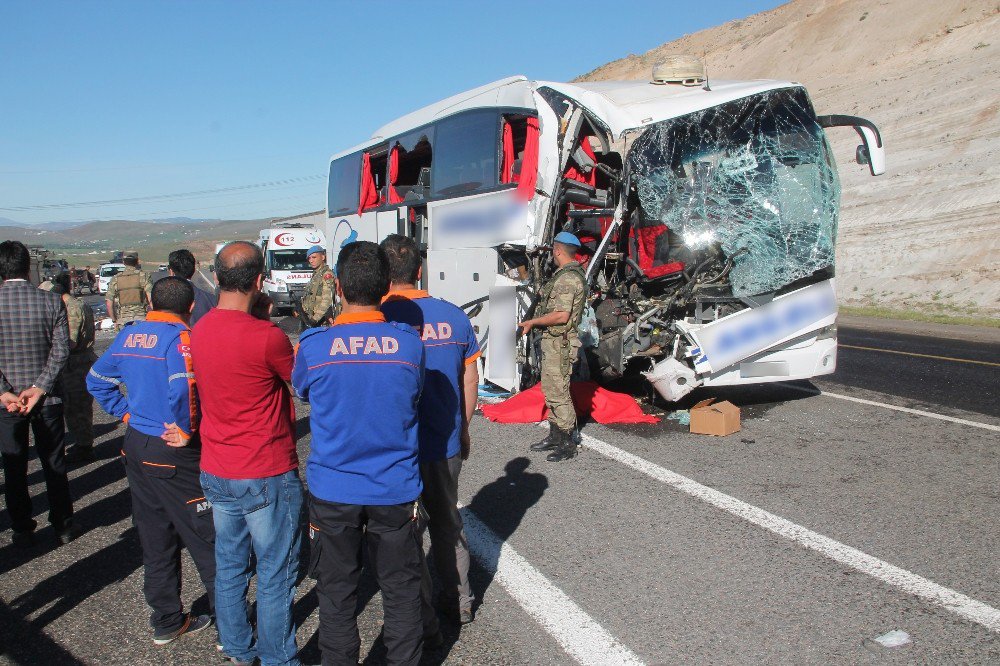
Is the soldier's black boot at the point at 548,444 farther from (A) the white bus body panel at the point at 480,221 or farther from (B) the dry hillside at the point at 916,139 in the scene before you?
(B) the dry hillside at the point at 916,139

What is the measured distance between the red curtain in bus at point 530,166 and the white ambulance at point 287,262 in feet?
42.5

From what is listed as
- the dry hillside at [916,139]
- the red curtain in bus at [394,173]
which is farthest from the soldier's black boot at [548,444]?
the dry hillside at [916,139]

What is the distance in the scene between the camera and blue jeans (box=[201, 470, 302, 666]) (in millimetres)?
3062

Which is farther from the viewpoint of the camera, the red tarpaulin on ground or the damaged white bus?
the red tarpaulin on ground

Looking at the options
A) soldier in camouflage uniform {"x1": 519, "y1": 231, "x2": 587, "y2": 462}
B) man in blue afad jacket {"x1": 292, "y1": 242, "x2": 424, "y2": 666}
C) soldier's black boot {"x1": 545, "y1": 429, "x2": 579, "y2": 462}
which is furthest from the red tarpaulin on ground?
man in blue afad jacket {"x1": 292, "y1": 242, "x2": 424, "y2": 666}

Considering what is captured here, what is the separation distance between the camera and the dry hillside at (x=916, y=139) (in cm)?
2197

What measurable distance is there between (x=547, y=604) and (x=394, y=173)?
8362 mm

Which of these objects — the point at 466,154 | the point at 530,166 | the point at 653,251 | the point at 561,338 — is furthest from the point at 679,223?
the point at 466,154

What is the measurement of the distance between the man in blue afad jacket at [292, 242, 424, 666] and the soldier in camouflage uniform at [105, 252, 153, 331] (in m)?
6.96

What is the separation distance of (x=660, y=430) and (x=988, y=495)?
271 centimetres

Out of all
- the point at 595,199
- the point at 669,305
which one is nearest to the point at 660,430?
the point at 669,305

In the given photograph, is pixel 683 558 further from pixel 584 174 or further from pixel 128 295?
pixel 128 295

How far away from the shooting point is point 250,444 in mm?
3023

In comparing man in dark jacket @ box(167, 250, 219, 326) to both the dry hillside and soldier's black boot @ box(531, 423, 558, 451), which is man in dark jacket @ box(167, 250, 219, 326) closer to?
soldier's black boot @ box(531, 423, 558, 451)
